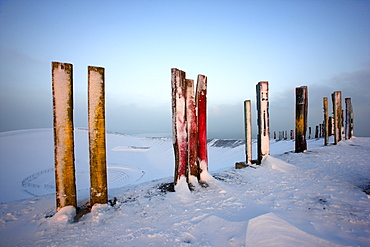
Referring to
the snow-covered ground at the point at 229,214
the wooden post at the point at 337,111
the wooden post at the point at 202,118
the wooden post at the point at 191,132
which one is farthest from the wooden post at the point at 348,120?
the wooden post at the point at 191,132

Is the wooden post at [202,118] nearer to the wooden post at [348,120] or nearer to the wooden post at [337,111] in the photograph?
the wooden post at [337,111]

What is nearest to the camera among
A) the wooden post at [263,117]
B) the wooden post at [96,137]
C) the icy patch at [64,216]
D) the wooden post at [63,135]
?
the icy patch at [64,216]

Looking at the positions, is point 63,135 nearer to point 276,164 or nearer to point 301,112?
point 276,164

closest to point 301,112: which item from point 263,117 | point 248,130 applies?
point 263,117

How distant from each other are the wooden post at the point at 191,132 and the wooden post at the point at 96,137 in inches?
83.5

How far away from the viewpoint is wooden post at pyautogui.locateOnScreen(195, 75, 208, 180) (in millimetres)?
5090

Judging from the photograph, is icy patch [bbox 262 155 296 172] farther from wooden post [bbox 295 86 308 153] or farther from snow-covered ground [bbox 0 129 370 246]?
wooden post [bbox 295 86 308 153]

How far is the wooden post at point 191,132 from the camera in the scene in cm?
481

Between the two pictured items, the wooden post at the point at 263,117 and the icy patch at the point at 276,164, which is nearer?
the icy patch at the point at 276,164

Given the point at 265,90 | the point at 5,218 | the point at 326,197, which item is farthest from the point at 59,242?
the point at 265,90

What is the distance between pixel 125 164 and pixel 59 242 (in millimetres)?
22159

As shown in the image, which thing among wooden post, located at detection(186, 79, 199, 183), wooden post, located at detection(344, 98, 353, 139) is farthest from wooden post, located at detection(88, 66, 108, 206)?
wooden post, located at detection(344, 98, 353, 139)

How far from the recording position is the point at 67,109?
3432 mm

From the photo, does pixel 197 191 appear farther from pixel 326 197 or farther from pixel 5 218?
pixel 5 218
